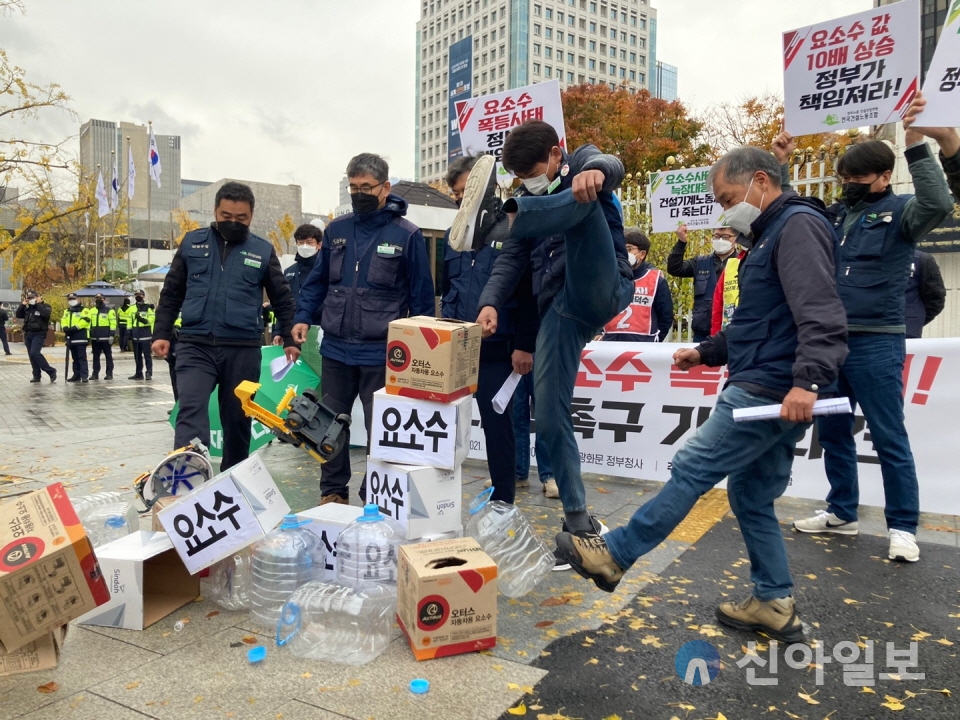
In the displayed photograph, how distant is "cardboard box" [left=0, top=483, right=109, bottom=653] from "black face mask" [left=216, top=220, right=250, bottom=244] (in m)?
2.41

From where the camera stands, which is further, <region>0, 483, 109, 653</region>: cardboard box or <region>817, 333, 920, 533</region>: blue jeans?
<region>817, 333, 920, 533</region>: blue jeans

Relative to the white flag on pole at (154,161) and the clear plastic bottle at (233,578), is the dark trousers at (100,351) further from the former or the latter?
the white flag on pole at (154,161)

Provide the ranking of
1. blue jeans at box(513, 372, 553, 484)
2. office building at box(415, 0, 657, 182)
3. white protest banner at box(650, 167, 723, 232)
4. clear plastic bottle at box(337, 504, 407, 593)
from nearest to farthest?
clear plastic bottle at box(337, 504, 407, 593) < blue jeans at box(513, 372, 553, 484) < white protest banner at box(650, 167, 723, 232) < office building at box(415, 0, 657, 182)

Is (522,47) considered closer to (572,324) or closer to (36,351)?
(36,351)

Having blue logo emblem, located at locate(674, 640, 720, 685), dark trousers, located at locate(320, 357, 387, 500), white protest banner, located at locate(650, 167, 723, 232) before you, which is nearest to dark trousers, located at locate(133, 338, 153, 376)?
white protest banner, located at locate(650, 167, 723, 232)

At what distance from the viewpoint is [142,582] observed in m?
2.97

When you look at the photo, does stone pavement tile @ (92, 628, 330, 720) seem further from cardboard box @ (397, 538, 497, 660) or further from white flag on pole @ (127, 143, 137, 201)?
white flag on pole @ (127, 143, 137, 201)

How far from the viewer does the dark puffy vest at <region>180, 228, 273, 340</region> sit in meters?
4.51

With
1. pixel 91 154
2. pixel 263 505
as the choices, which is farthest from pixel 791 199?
pixel 91 154

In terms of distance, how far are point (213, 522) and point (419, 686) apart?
112cm

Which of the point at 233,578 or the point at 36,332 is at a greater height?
the point at 36,332

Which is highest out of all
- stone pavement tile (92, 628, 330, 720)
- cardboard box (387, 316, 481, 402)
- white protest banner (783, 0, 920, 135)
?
white protest banner (783, 0, 920, 135)

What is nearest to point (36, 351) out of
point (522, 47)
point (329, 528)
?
point (329, 528)

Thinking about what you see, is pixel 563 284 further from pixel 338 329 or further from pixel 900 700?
pixel 900 700
